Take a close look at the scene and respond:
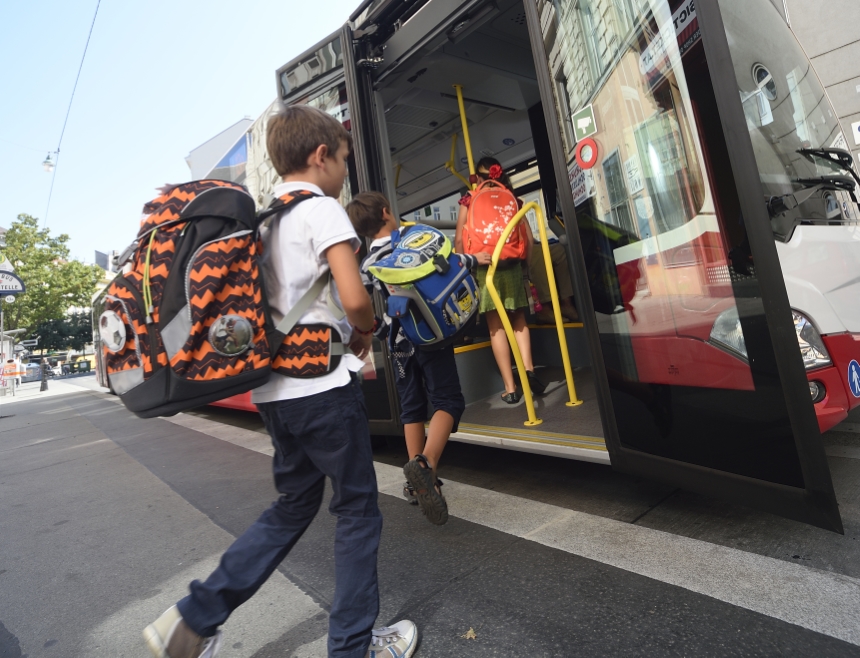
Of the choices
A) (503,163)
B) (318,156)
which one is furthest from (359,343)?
(503,163)

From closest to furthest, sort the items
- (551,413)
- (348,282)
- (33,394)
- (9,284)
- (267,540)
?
(348,282)
(267,540)
(551,413)
(9,284)
(33,394)

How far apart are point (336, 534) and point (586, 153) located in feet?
→ 6.05

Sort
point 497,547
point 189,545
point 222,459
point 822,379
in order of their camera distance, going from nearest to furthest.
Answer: point 822,379 → point 497,547 → point 189,545 → point 222,459

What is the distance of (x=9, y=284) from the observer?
48.3 feet

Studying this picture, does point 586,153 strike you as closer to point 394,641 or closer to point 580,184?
point 580,184

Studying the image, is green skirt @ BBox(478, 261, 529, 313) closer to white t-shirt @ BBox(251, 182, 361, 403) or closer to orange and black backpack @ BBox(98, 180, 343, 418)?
white t-shirt @ BBox(251, 182, 361, 403)

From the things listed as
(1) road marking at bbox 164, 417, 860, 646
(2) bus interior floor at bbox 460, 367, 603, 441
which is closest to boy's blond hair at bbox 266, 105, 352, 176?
(1) road marking at bbox 164, 417, 860, 646

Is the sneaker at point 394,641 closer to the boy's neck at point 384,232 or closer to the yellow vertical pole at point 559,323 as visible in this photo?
the boy's neck at point 384,232

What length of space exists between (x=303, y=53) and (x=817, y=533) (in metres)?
4.14

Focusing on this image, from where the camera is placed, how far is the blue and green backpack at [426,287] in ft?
7.86

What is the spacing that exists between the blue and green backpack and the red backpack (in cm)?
143

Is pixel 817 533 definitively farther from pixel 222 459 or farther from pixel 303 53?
pixel 222 459

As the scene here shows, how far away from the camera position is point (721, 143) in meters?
1.90

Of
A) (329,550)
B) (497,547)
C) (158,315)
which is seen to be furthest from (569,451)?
(158,315)
